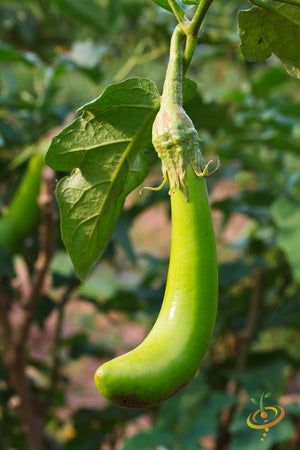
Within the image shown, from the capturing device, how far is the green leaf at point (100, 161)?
37cm

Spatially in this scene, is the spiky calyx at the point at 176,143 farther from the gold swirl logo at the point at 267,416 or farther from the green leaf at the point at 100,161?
the gold swirl logo at the point at 267,416

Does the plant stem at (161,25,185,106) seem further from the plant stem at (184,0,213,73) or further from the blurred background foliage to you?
the blurred background foliage

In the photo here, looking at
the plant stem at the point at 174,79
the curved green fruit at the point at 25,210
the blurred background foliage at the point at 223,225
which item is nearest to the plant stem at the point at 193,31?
the plant stem at the point at 174,79

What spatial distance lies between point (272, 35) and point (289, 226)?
1.76 feet

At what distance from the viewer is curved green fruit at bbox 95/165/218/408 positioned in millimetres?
279

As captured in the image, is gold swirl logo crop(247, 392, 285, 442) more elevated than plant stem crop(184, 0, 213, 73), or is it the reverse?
Result: plant stem crop(184, 0, 213, 73)

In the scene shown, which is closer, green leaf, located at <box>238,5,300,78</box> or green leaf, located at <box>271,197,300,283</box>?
green leaf, located at <box>238,5,300,78</box>

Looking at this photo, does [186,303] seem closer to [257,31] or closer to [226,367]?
[257,31]

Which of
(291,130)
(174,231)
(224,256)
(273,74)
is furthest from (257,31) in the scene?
(224,256)

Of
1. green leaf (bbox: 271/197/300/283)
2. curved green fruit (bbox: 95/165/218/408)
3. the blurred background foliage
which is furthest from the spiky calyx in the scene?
green leaf (bbox: 271/197/300/283)

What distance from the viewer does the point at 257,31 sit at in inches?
14.7

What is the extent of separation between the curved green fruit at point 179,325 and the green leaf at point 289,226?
53 cm

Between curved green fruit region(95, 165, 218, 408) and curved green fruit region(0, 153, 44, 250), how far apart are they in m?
0.47

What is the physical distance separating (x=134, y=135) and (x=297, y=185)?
749mm
